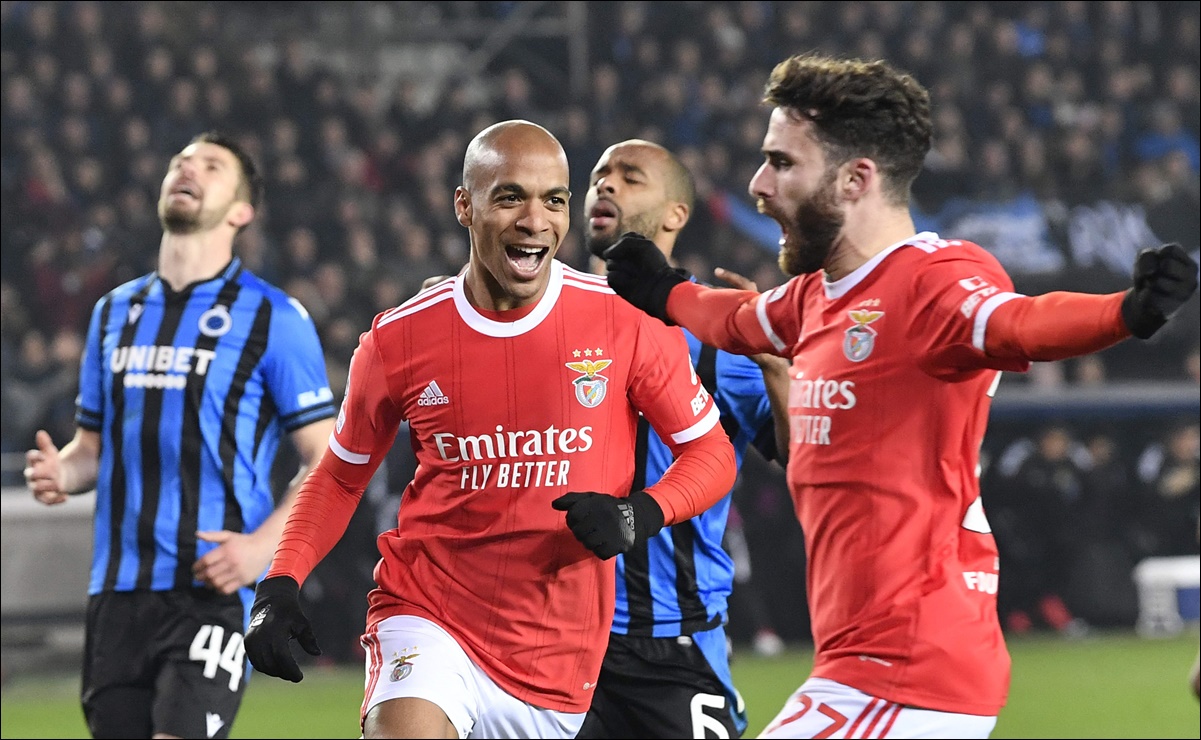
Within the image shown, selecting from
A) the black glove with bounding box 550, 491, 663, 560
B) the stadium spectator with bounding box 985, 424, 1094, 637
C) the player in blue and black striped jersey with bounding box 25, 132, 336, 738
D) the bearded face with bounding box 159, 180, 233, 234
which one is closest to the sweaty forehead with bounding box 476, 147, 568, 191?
the black glove with bounding box 550, 491, 663, 560

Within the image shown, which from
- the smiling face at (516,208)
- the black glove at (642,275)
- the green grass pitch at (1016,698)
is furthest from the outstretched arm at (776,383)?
the green grass pitch at (1016,698)

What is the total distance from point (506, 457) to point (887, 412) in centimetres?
101

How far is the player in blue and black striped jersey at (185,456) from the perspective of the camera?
515 centimetres

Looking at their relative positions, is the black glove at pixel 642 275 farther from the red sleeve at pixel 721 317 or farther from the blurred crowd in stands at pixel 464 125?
the blurred crowd in stands at pixel 464 125

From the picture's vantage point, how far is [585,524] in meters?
3.58

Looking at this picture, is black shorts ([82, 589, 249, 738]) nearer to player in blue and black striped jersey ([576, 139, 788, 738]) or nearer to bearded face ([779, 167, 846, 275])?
player in blue and black striped jersey ([576, 139, 788, 738])

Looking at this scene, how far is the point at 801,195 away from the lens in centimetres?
373

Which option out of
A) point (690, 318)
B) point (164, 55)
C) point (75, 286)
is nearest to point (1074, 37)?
point (164, 55)

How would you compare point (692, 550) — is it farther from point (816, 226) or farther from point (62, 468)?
point (62, 468)

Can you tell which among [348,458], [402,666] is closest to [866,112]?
[348,458]

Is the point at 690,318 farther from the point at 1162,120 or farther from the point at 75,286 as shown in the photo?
the point at 1162,120

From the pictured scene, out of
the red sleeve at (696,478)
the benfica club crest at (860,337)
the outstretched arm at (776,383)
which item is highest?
the benfica club crest at (860,337)

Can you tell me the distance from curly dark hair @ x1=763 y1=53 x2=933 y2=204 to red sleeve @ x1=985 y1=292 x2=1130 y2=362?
2.13ft

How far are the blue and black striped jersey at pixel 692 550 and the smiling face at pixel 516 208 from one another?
40.0 inches
